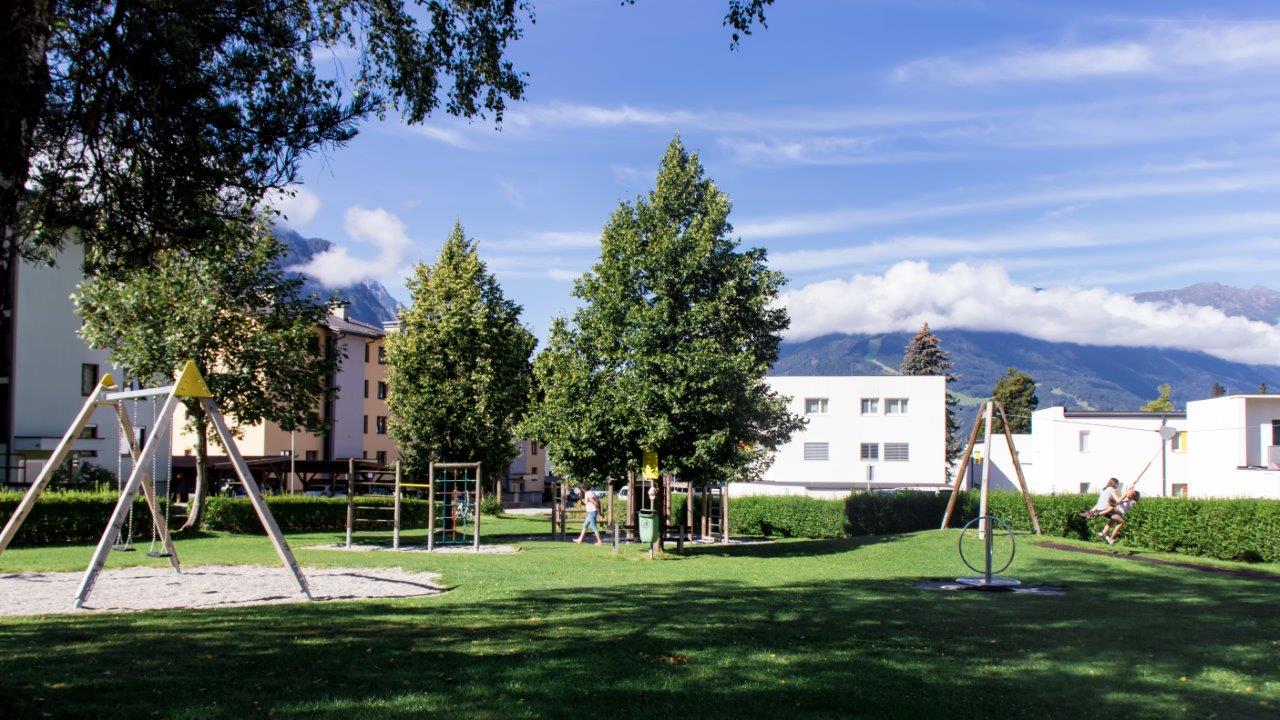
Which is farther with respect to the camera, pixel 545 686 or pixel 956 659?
pixel 956 659

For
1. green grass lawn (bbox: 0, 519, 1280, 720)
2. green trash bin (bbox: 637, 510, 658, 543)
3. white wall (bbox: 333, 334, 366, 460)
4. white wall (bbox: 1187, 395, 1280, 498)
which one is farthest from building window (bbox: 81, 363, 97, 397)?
white wall (bbox: 1187, 395, 1280, 498)

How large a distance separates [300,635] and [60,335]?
42.3m

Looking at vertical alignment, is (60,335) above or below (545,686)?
above

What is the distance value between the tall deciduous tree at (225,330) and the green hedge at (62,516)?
3.44m

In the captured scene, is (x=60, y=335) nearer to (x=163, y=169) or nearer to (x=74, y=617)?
(x=74, y=617)

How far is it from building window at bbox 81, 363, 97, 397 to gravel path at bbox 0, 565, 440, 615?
31.6 meters

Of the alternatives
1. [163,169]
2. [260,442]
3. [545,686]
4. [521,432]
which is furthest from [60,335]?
[545,686]

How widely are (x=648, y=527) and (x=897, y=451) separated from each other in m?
56.6

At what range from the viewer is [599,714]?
24.3ft

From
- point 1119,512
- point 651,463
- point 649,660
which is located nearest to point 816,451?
point 1119,512

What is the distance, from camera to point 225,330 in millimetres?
30344

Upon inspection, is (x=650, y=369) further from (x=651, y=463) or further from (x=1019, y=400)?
(x=1019, y=400)

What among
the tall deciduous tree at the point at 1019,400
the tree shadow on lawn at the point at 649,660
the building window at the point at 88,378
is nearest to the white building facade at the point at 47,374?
the building window at the point at 88,378

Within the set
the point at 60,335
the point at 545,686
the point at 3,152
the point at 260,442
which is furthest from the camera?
the point at 260,442
